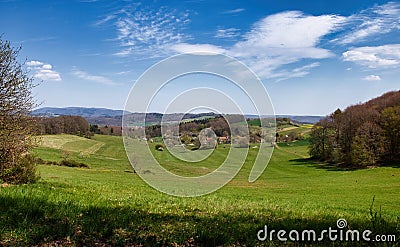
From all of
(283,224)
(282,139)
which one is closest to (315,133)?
(282,139)

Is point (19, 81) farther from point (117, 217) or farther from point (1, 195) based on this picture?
point (117, 217)

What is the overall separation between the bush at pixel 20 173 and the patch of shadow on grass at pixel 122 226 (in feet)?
31.0

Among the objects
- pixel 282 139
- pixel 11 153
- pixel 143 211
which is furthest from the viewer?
pixel 282 139

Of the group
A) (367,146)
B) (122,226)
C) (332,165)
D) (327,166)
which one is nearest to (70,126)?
(327,166)

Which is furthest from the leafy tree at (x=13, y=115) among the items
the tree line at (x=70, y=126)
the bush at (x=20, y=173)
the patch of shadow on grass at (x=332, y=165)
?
→ the patch of shadow on grass at (x=332, y=165)

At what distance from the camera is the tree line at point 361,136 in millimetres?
83250

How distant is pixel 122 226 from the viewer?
6.07m

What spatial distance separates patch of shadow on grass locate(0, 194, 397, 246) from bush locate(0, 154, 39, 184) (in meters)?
9.44

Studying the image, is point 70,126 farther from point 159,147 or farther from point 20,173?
point 159,147

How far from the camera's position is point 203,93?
9.38 metres

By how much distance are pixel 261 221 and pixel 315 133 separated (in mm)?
105402

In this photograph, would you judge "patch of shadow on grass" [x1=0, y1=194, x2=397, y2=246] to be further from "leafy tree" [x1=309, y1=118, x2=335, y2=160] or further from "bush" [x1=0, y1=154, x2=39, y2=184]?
"leafy tree" [x1=309, y1=118, x2=335, y2=160]

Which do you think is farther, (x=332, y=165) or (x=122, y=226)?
(x=332, y=165)

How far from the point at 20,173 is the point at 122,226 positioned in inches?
504
